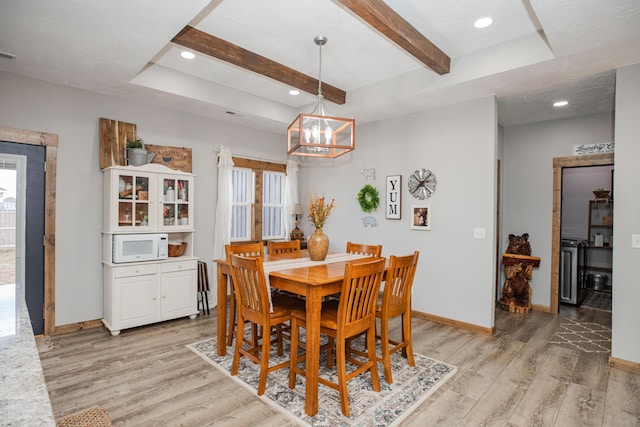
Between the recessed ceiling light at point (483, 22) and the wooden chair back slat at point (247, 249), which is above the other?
the recessed ceiling light at point (483, 22)

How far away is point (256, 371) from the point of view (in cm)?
295

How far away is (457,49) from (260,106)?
Result: 256 cm

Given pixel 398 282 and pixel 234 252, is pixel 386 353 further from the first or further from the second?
pixel 234 252

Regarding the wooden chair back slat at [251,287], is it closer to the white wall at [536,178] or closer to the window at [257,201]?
the window at [257,201]

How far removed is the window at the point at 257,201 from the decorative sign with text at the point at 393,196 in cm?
195

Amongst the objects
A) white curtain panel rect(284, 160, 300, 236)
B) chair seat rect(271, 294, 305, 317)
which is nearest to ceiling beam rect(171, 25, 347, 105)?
white curtain panel rect(284, 160, 300, 236)

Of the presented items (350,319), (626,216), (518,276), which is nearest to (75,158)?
(350,319)

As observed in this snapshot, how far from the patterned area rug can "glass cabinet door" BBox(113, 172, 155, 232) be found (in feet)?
15.3

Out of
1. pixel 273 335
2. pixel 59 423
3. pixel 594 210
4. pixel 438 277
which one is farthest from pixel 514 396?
pixel 594 210

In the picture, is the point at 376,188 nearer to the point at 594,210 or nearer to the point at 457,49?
the point at 457,49

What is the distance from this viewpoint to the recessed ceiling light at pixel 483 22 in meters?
2.86

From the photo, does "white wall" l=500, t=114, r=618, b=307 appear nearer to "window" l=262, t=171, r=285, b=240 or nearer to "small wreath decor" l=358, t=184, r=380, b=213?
"small wreath decor" l=358, t=184, r=380, b=213

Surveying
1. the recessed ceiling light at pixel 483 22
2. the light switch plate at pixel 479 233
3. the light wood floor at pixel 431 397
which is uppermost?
the recessed ceiling light at pixel 483 22

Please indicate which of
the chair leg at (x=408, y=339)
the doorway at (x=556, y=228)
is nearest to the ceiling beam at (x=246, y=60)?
the chair leg at (x=408, y=339)
